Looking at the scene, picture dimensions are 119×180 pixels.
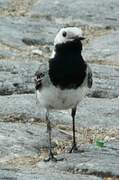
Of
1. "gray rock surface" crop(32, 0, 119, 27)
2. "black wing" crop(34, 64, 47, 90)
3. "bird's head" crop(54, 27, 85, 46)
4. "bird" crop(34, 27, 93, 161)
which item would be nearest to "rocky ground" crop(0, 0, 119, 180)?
"gray rock surface" crop(32, 0, 119, 27)

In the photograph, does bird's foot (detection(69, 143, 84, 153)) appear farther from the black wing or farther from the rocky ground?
the black wing

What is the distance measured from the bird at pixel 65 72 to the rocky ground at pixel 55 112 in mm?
317

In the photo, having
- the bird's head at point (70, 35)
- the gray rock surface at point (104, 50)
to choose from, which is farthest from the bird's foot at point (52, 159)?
the gray rock surface at point (104, 50)

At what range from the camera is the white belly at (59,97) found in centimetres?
676

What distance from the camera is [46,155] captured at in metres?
6.71

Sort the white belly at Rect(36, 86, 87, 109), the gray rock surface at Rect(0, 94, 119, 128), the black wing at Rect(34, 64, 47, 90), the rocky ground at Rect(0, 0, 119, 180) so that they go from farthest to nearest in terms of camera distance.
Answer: the gray rock surface at Rect(0, 94, 119, 128)
the black wing at Rect(34, 64, 47, 90)
the white belly at Rect(36, 86, 87, 109)
the rocky ground at Rect(0, 0, 119, 180)

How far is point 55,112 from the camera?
8.02 meters

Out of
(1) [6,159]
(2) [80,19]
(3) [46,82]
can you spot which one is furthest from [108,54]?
(1) [6,159]

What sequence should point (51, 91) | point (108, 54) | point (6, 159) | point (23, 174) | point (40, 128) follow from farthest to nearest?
point (108, 54) → point (40, 128) → point (51, 91) → point (6, 159) → point (23, 174)

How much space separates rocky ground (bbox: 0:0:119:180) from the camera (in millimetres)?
6246

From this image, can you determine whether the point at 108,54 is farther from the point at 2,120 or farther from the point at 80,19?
the point at 2,120

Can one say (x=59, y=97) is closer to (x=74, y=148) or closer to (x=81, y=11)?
(x=74, y=148)

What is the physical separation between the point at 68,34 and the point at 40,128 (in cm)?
110

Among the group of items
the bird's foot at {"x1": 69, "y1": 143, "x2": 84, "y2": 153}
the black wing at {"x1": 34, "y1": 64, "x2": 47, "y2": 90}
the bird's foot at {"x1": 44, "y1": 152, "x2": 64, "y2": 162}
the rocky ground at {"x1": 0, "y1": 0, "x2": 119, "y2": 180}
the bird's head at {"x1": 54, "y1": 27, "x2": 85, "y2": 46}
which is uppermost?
the bird's head at {"x1": 54, "y1": 27, "x2": 85, "y2": 46}
